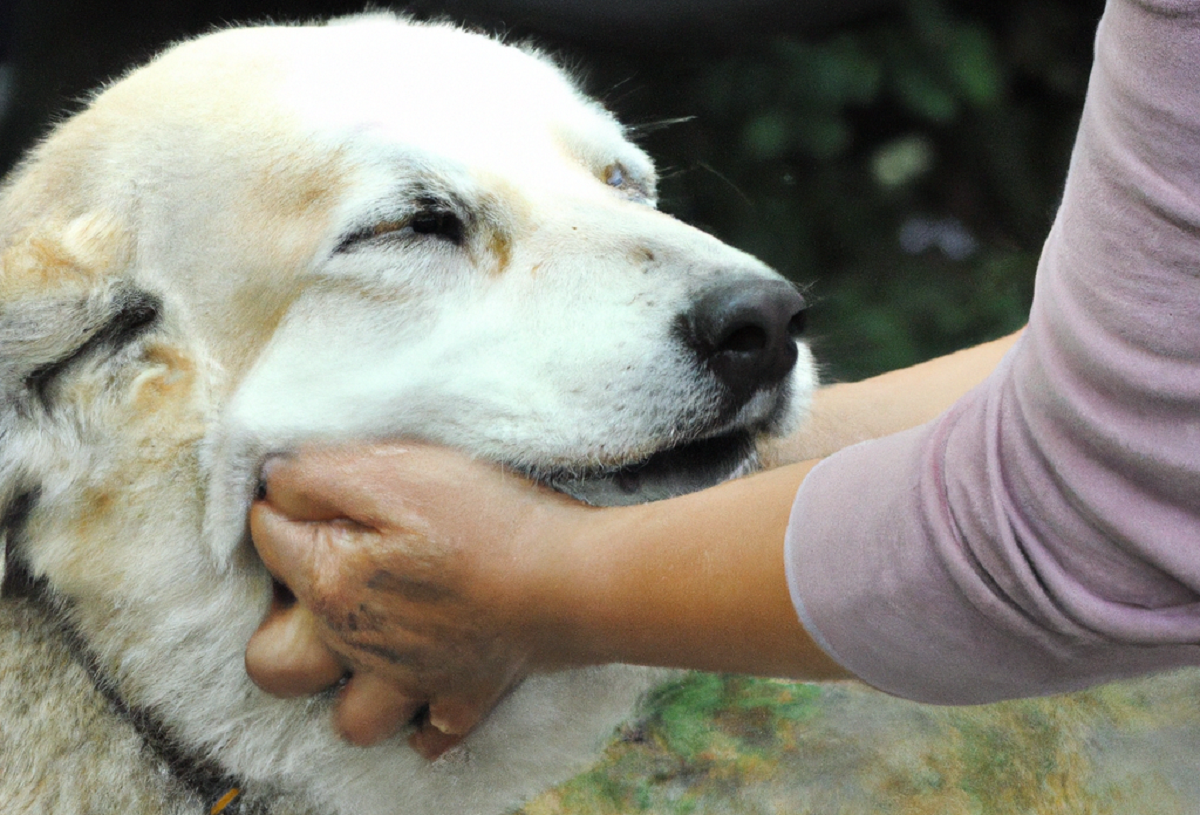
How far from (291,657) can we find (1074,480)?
887mm

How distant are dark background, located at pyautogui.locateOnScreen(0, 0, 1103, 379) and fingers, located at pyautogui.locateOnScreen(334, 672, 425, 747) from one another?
51.9 inches

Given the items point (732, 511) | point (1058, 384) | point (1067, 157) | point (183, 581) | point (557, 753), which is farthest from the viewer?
point (1067, 157)

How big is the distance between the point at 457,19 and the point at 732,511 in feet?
4.60

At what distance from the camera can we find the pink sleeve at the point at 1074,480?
2.60 feet

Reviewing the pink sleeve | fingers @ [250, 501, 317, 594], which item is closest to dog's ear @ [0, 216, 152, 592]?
fingers @ [250, 501, 317, 594]

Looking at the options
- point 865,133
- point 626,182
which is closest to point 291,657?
point 626,182

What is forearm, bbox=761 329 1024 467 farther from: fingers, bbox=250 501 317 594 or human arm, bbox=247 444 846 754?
fingers, bbox=250 501 317 594

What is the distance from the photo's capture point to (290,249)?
4.48 feet

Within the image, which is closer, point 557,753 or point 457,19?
point 557,753

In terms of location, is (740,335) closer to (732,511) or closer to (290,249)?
(732,511)

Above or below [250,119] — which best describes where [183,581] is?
below

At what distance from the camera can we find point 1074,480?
85 cm

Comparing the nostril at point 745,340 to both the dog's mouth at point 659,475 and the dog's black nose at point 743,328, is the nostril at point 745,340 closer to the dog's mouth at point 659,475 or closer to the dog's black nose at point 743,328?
the dog's black nose at point 743,328

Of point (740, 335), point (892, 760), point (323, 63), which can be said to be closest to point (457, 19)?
point (323, 63)
